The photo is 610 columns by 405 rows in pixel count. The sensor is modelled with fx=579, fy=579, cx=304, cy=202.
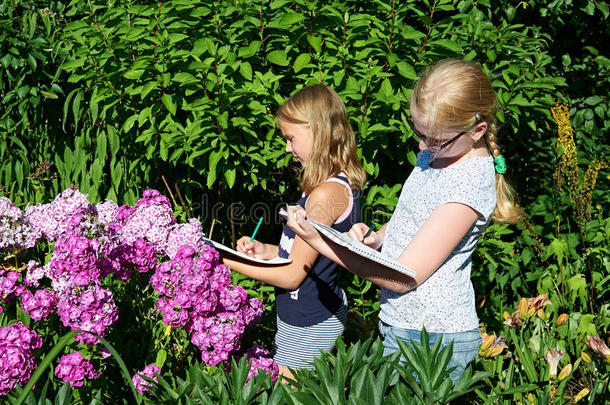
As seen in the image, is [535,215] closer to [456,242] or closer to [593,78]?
[593,78]

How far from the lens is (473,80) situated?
173cm

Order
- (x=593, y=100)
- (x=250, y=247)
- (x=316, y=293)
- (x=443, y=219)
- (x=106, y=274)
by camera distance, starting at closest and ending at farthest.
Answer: (x=443, y=219) → (x=106, y=274) → (x=316, y=293) → (x=250, y=247) → (x=593, y=100)

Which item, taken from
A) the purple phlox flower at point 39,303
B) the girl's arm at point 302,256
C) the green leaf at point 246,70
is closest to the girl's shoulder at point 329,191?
the girl's arm at point 302,256

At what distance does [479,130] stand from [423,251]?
42cm

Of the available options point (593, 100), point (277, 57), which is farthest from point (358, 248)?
point (593, 100)

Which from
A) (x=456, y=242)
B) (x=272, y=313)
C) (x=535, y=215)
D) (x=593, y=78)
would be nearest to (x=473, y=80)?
(x=456, y=242)

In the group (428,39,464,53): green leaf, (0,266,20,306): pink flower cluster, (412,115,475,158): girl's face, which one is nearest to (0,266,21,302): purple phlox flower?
(0,266,20,306): pink flower cluster

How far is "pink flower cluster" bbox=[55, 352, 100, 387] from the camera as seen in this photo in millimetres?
1816

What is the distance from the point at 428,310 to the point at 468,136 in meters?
0.54

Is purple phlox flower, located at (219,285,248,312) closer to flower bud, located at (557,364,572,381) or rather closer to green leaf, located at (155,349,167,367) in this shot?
green leaf, located at (155,349,167,367)

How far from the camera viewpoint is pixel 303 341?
2311mm

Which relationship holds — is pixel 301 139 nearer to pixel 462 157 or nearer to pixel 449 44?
pixel 462 157

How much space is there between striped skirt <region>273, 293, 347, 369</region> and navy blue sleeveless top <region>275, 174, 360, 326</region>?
2cm

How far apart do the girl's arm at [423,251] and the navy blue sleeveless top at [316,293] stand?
2.03 ft
